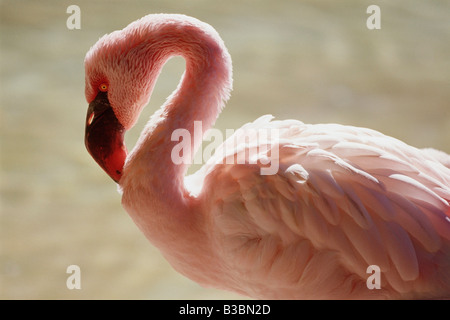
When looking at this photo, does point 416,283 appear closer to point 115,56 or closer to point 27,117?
point 115,56

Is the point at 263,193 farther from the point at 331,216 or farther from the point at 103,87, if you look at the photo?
the point at 103,87

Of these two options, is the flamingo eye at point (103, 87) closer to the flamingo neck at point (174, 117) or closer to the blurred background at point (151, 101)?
the flamingo neck at point (174, 117)

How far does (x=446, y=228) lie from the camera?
1.74 meters

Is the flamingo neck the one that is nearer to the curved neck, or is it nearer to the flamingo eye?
the curved neck

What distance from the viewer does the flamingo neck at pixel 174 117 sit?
1.89 meters

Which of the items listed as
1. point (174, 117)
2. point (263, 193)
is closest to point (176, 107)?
point (174, 117)

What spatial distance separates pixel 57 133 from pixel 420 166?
2310mm

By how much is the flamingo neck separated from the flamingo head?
0.13 feet

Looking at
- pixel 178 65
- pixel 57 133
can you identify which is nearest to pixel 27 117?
pixel 57 133

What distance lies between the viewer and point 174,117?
1921 mm

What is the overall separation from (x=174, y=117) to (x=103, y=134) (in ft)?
0.80

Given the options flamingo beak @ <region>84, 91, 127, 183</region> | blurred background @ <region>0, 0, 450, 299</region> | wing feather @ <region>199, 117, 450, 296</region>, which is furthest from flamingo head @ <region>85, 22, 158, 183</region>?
blurred background @ <region>0, 0, 450, 299</region>

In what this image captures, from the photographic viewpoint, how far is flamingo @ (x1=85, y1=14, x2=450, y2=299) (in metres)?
1.73
